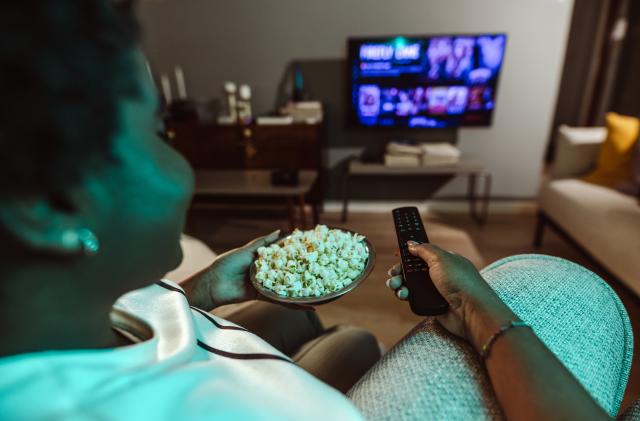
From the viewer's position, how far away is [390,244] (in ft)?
8.16

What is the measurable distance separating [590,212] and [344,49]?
1932mm

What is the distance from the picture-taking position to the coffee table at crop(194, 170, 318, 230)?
220 cm

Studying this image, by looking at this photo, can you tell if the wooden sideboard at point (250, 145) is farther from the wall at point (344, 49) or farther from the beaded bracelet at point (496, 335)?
the beaded bracelet at point (496, 335)

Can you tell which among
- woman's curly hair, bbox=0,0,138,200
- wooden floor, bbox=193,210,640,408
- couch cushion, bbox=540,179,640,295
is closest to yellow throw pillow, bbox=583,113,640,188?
couch cushion, bbox=540,179,640,295

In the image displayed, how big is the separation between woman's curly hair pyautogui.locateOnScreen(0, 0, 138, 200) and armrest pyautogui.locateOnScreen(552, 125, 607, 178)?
263 centimetres

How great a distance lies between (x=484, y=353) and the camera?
1.72ft

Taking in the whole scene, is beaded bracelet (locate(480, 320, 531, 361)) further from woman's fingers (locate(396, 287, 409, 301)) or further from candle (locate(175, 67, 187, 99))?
candle (locate(175, 67, 187, 99))

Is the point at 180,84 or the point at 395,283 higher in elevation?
the point at 180,84

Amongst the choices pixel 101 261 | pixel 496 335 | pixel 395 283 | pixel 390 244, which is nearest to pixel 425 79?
pixel 390 244

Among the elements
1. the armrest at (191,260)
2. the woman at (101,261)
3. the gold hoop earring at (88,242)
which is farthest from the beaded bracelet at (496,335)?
the armrest at (191,260)

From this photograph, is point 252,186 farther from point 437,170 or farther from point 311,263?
point 311,263

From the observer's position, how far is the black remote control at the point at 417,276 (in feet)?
2.07

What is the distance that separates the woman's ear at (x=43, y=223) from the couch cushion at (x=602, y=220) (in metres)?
1.93

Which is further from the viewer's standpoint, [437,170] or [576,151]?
[437,170]
